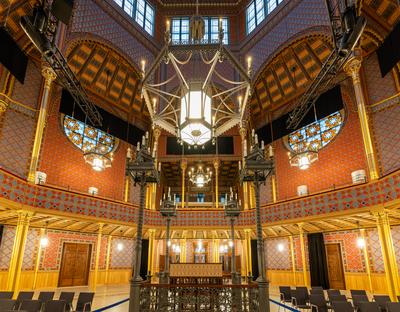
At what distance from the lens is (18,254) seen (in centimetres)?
923

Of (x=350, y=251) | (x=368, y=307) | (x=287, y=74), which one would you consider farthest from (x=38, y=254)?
(x=287, y=74)

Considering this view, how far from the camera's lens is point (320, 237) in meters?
14.8

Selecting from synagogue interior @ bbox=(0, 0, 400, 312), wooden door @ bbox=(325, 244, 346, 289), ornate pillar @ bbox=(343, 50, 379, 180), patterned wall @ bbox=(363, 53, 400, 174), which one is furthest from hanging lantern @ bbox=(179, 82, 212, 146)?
wooden door @ bbox=(325, 244, 346, 289)

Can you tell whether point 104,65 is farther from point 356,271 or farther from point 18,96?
point 356,271

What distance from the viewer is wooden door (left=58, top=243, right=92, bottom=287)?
49.0 ft

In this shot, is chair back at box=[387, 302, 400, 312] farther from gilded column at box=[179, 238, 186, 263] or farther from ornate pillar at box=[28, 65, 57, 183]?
gilded column at box=[179, 238, 186, 263]

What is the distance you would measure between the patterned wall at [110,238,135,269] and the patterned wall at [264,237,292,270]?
9083mm

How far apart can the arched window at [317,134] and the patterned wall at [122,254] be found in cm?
1244

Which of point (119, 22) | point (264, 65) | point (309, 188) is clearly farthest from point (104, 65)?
point (309, 188)

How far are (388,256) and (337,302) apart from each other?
399 cm

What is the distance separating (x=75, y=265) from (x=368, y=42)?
19399 millimetres

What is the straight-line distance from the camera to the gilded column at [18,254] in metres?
8.87

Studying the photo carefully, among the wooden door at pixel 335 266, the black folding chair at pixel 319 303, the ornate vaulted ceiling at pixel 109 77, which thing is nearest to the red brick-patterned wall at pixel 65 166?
the ornate vaulted ceiling at pixel 109 77

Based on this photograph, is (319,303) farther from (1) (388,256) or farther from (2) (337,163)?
(2) (337,163)
